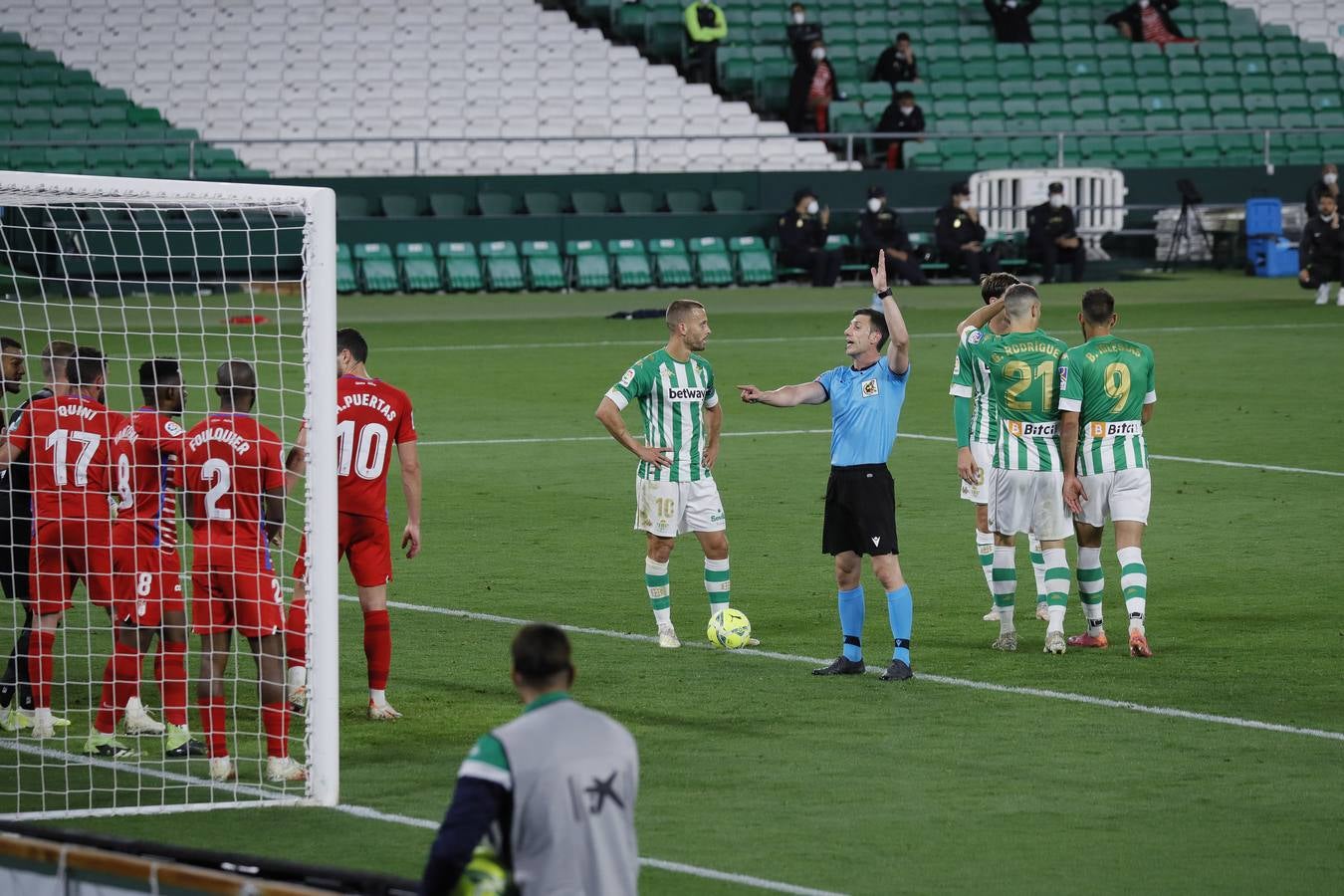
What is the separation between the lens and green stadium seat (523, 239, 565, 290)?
3478 centimetres

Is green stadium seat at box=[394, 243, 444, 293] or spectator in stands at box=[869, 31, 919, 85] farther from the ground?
spectator in stands at box=[869, 31, 919, 85]

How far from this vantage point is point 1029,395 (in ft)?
35.7

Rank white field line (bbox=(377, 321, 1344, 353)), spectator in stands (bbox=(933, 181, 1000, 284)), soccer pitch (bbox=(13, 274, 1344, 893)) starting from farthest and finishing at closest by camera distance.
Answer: spectator in stands (bbox=(933, 181, 1000, 284))
white field line (bbox=(377, 321, 1344, 353))
soccer pitch (bbox=(13, 274, 1344, 893))

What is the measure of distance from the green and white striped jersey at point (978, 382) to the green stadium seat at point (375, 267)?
2260cm

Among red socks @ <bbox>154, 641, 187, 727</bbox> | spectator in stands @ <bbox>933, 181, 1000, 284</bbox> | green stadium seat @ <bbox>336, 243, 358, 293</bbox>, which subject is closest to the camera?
red socks @ <bbox>154, 641, 187, 727</bbox>

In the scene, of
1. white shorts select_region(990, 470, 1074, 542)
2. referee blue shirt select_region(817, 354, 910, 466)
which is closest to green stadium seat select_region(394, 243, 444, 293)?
white shorts select_region(990, 470, 1074, 542)

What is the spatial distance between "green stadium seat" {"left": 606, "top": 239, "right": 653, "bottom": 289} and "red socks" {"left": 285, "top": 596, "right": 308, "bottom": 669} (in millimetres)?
24912

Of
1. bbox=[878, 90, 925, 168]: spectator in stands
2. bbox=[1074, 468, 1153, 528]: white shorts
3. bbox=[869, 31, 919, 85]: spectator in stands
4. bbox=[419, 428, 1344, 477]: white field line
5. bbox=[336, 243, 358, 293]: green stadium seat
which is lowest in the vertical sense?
bbox=[419, 428, 1344, 477]: white field line

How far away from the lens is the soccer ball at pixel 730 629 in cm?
1098

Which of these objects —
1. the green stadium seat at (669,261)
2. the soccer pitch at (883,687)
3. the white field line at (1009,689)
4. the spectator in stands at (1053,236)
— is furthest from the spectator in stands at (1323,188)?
the white field line at (1009,689)

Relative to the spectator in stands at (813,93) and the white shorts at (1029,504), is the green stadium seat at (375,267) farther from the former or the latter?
the white shorts at (1029,504)

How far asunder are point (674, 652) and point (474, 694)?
1456mm

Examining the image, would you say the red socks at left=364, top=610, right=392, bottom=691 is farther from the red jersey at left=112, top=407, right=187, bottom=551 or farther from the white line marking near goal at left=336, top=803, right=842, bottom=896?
the white line marking near goal at left=336, top=803, right=842, bottom=896

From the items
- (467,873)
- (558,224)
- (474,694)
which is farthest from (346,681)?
(558,224)
